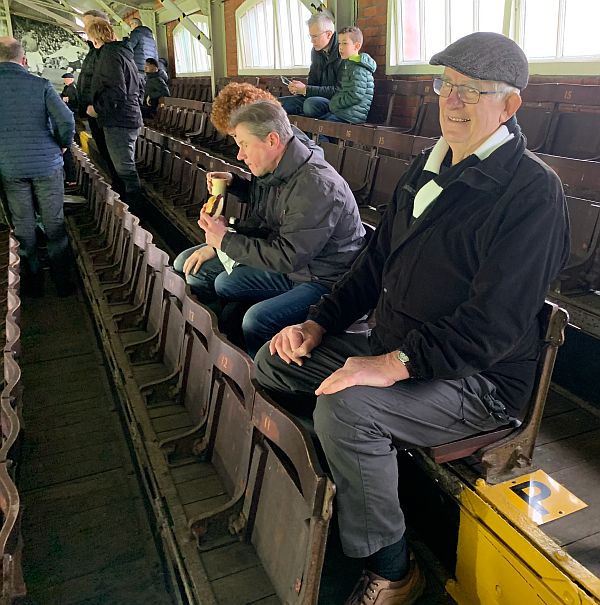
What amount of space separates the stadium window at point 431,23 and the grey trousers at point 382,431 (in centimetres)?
358

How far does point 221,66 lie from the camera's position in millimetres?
9805

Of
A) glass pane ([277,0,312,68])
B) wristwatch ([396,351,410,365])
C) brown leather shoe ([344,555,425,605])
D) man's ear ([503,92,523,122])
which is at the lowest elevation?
brown leather shoe ([344,555,425,605])

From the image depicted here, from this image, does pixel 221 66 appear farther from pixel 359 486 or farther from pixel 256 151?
pixel 359 486

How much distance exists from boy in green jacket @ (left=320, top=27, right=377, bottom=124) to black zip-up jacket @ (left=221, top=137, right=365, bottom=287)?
2.74 m

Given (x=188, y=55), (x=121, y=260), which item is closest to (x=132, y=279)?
Answer: (x=121, y=260)

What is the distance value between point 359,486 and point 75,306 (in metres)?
3.11

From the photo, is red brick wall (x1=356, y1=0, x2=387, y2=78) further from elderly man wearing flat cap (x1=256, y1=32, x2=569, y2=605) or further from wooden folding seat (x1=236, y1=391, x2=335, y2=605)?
wooden folding seat (x1=236, y1=391, x2=335, y2=605)

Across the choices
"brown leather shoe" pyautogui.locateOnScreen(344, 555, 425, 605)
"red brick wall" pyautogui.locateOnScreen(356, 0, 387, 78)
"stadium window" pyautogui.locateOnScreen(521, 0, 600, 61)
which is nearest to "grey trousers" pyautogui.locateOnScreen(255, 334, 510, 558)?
"brown leather shoe" pyautogui.locateOnScreen(344, 555, 425, 605)

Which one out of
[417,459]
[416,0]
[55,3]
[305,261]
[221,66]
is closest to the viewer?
[417,459]

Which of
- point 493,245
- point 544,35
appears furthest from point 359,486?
point 544,35

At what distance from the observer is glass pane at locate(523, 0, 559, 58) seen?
12.2 feet

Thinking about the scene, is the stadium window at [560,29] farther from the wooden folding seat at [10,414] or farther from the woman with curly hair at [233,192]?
the wooden folding seat at [10,414]

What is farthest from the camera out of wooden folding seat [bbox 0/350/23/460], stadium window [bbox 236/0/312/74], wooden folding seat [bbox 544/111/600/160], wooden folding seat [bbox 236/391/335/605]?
stadium window [bbox 236/0/312/74]

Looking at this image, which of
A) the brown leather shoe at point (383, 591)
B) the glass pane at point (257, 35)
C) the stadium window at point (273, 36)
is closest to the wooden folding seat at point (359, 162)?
the brown leather shoe at point (383, 591)
